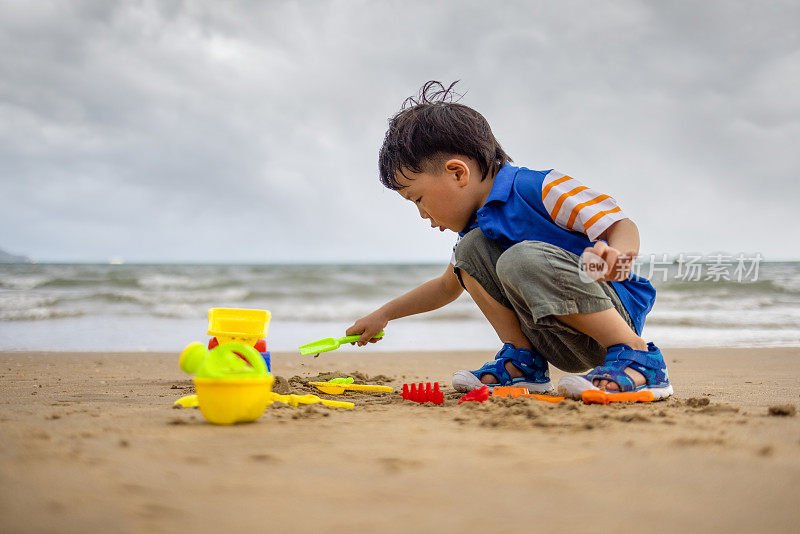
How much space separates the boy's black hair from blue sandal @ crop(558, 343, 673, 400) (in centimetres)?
83

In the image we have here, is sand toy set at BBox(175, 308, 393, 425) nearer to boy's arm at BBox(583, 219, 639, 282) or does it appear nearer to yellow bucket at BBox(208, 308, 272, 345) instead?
yellow bucket at BBox(208, 308, 272, 345)

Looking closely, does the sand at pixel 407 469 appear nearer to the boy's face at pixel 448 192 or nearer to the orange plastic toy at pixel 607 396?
the orange plastic toy at pixel 607 396

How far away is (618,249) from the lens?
1858 mm

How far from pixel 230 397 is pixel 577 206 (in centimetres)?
125

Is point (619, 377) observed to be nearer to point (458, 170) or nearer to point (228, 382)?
point (458, 170)

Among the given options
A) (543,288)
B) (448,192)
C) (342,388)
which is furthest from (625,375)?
(342,388)

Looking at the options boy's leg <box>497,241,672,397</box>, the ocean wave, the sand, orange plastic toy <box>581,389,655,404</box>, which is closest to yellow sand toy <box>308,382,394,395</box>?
the sand

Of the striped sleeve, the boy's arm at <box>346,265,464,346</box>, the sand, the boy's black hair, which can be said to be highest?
the boy's black hair

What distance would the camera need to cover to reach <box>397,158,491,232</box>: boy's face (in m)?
2.30

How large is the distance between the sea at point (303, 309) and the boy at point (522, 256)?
534 mm

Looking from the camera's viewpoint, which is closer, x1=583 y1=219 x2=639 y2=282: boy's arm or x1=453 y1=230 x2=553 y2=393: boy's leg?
x1=583 y1=219 x2=639 y2=282: boy's arm

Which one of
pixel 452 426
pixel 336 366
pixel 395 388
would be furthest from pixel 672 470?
pixel 336 366

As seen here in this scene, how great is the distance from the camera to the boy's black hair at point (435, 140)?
231 centimetres

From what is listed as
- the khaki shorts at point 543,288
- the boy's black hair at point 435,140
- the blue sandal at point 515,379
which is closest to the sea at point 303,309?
the khaki shorts at point 543,288
